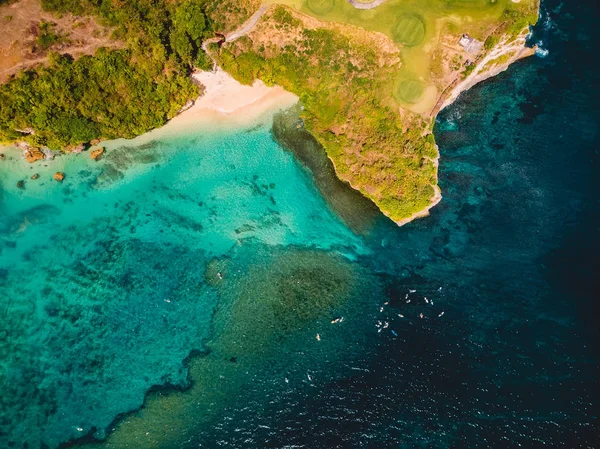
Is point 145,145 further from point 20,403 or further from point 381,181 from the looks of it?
point 20,403

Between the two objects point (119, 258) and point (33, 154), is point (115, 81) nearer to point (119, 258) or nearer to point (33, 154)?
point (33, 154)

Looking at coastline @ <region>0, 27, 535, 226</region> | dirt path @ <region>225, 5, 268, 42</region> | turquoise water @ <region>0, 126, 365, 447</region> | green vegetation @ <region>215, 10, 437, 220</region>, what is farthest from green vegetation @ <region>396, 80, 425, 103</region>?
dirt path @ <region>225, 5, 268, 42</region>

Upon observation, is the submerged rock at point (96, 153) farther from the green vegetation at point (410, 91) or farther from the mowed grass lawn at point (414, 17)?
the green vegetation at point (410, 91)

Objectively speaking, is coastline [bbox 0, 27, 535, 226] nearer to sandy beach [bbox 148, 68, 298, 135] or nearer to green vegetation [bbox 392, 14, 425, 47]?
sandy beach [bbox 148, 68, 298, 135]

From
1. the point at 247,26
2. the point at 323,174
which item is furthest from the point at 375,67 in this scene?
the point at 247,26

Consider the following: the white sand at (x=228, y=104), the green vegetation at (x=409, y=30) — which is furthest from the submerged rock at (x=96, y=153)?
the green vegetation at (x=409, y=30)

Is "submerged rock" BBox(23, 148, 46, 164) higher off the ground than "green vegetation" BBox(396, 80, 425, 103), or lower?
lower
